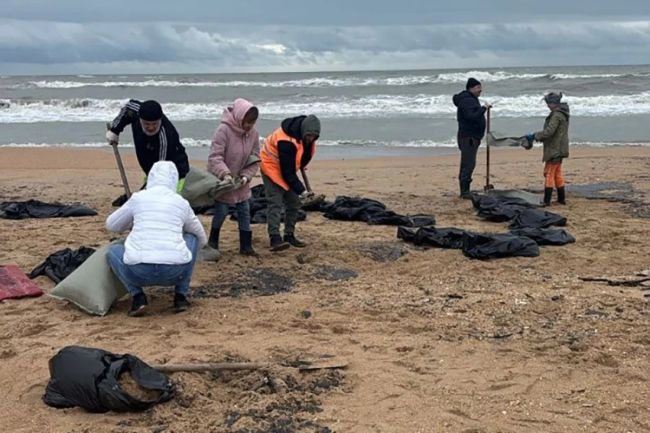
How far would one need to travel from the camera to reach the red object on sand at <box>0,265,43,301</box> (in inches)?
232

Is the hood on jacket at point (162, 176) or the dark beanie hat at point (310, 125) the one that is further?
the dark beanie hat at point (310, 125)

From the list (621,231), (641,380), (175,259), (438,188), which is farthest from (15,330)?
(438,188)

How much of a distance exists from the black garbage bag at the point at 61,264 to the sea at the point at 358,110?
426 inches

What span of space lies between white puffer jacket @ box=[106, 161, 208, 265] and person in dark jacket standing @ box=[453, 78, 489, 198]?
588 centimetres

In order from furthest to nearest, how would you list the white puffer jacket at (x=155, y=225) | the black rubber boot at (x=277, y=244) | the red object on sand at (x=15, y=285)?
1. the black rubber boot at (x=277, y=244)
2. the red object on sand at (x=15, y=285)
3. the white puffer jacket at (x=155, y=225)

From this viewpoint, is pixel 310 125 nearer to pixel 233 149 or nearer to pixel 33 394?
pixel 233 149

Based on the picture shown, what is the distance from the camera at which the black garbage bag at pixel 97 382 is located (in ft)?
12.6

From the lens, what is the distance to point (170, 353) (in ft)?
15.2

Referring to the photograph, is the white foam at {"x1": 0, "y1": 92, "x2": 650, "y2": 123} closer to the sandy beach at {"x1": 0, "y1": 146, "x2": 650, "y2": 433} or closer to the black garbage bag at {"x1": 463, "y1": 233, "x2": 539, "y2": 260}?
the sandy beach at {"x1": 0, "y1": 146, "x2": 650, "y2": 433}

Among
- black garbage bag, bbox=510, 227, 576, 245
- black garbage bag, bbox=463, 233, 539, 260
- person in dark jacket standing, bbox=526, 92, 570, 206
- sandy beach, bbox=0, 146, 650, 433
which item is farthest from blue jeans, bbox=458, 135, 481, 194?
black garbage bag, bbox=463, 233, 539, 260

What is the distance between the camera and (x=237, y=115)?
22.1ft

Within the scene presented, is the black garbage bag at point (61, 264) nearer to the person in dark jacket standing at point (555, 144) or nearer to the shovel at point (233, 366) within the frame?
the shovel at point (233, 366)

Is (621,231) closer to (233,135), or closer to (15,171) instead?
(233,135)

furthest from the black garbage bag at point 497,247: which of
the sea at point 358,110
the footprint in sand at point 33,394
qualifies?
the sea at point 358,110
